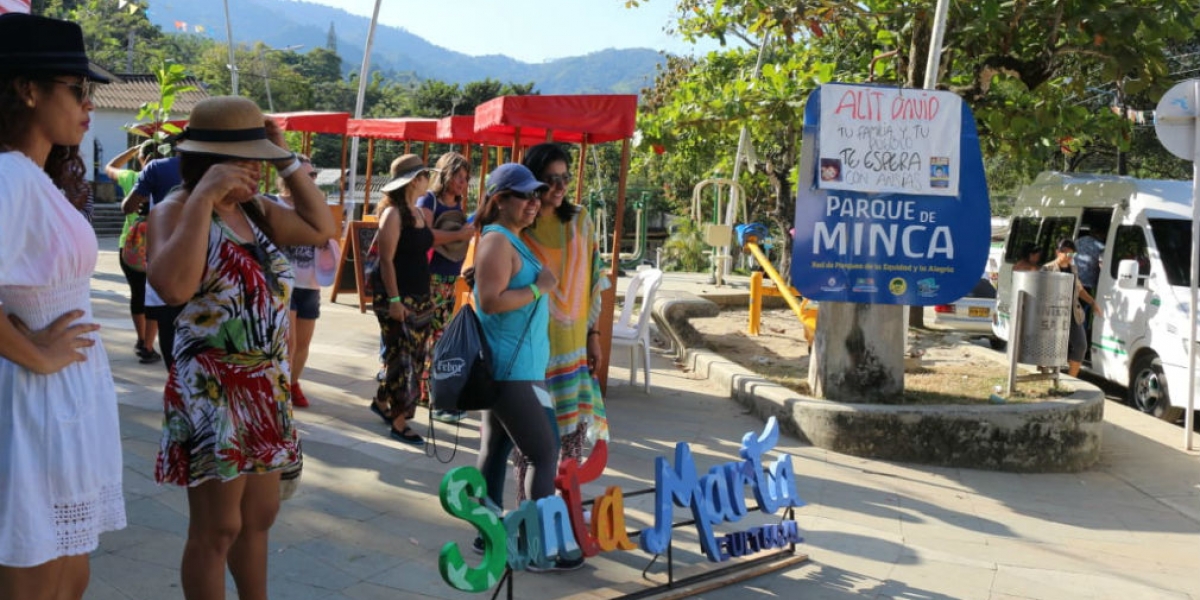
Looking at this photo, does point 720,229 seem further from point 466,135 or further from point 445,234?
point 445,234

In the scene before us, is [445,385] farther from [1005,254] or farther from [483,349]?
[1005,254]

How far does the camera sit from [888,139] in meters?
7.53

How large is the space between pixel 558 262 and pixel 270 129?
1.47 m

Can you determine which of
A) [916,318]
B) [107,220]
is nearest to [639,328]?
[916,318]

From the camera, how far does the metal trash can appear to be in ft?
27.0

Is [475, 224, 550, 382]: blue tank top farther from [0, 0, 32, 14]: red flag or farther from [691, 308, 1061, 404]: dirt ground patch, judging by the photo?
[691, 308, 1061, 404]: dirt ground patch

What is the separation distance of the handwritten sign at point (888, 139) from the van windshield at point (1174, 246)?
4.13 metres

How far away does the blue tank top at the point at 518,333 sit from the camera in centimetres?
431

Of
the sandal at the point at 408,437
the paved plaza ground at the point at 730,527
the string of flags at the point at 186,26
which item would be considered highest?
the string of flags at the point at 186,26

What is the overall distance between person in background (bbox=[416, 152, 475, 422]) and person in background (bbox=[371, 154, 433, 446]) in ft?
0.69

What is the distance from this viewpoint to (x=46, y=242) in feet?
8.32

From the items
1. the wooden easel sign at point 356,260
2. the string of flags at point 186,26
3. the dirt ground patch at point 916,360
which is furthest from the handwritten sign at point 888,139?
the string of flags at point 186,26

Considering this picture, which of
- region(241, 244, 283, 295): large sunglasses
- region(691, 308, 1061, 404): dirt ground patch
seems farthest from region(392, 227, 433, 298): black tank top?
region(691, 308, 1061, 404): dirt ground patch

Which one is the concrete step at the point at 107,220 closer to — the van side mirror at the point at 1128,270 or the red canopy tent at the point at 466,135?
the red canopy tent at the point at 466,135
